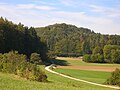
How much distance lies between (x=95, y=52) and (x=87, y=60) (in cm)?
993

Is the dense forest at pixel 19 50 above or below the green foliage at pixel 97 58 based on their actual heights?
above

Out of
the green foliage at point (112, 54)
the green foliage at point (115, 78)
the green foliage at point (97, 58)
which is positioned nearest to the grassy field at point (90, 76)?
the green foliage at point (115, 78)

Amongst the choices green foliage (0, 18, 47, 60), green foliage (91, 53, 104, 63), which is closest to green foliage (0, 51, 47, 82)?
green foliage (0, 18, 47, 60)

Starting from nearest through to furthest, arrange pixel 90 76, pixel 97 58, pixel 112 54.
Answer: pixel 90 76
pixel 97 58
pixel 112 54

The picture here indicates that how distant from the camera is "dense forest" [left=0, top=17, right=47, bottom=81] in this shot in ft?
102

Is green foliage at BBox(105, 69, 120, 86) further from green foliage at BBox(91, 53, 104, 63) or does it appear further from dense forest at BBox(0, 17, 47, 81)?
green foliage at BBox(91, 53, 104, 63)

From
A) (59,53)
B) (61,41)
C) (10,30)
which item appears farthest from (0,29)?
(61,41)

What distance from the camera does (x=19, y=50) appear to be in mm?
87500

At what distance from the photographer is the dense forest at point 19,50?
102 feet

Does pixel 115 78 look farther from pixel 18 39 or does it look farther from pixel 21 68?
pixel 18 39

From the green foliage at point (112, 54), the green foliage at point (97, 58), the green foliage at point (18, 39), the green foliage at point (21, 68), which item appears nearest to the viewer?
the green foliage at point (21, 68)

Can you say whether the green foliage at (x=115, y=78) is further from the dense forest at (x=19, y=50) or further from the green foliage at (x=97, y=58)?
the green foliage at (x=97, y=58)

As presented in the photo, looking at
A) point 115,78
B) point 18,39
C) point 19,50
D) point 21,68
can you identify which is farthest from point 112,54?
point 21,68

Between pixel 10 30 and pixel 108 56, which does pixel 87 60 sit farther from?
pixel 10 30
